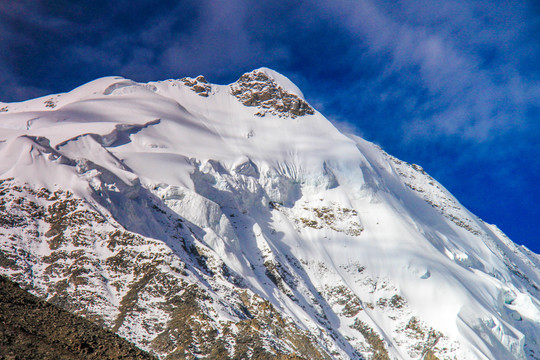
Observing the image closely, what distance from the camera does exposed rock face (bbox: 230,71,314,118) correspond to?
13475cm

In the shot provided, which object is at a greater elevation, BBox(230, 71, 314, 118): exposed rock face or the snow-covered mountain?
BBox(230, 71, 314, 118): exposed rock face

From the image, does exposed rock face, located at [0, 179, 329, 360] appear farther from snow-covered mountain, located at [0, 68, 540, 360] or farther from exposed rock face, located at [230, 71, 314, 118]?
exposed rock face, located at [230, 71, 314, 118]

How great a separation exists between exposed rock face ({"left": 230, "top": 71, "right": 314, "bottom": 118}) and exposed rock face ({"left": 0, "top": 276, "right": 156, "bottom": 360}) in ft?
364

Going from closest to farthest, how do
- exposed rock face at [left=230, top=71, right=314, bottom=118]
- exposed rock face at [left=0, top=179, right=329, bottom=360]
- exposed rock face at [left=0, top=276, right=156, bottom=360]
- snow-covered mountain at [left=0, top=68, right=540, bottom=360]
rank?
1. exposed rock face at [left=0, top=276, right=156, bottom=360]
2. exposed rock face at [left=0, top=179, right=329, bottom=360]
3. snow-covered mountain at [left=0, top=68, right=540, bottom=360]
4. exposed rock face at [left=230, top=71, right=314, bottom=118]

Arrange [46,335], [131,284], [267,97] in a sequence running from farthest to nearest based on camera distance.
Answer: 1. [267,97]
2. [131,284]
3. [46,335]

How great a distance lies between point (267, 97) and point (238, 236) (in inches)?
2307

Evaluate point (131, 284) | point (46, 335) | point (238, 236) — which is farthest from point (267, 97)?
point (46, 335)

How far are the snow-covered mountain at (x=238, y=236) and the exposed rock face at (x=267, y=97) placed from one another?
502 millimetres

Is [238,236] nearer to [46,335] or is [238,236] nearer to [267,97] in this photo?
[267,97]

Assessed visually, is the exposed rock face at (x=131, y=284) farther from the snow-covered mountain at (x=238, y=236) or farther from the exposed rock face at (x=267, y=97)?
the exposed rock face at (x=267, y=97)

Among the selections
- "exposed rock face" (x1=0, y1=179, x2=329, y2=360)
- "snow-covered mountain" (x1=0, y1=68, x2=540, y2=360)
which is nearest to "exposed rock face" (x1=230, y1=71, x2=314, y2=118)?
"snow-covered mountain" (x1=0, y1=68, x2=540, y2=360)

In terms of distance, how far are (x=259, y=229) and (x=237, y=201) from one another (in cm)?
849

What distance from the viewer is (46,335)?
20797 mm

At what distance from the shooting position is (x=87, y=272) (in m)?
54.2
